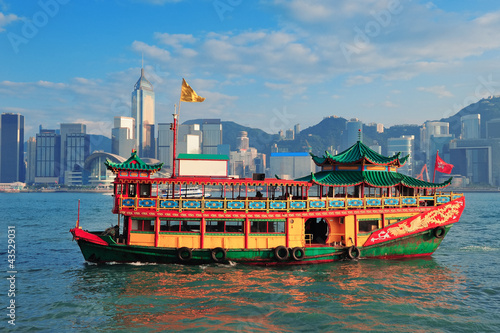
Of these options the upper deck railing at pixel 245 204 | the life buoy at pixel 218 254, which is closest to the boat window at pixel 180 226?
the upper deck railing at pixel 245 204

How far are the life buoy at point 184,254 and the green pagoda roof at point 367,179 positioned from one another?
24.8 feet

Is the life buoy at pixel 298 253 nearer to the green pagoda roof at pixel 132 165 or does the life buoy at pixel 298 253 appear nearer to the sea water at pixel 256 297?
the sea water at pixel 256 297

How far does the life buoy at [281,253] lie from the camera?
20625 mm

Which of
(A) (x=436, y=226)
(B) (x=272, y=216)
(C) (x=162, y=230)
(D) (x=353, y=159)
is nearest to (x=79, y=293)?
(C) (x=162, y=230)

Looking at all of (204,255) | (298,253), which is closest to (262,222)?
(298,253)

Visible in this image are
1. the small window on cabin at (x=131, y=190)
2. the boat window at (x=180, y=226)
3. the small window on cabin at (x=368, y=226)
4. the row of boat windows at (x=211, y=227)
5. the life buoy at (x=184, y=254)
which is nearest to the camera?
the life buoy at (x=184, y=254)

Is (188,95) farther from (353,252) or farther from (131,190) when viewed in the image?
(353,252)

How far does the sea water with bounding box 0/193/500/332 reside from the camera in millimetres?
14242

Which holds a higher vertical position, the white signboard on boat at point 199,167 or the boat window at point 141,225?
the white signboard on boat at point 199,167

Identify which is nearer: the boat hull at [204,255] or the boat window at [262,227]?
the boat hull at [204,255]

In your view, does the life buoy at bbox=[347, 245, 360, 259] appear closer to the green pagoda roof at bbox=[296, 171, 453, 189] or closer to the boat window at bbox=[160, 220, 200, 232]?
the green pagoda roof at bbox=[296, 171, 453, 189]

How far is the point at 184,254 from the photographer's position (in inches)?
797

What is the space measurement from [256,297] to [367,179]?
10.0 meters

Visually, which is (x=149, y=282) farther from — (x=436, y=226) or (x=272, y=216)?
(x=436, y=226)
